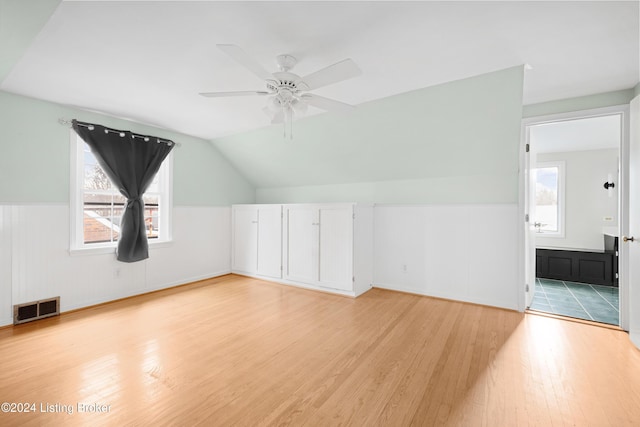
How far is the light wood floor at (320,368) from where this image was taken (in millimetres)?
1624

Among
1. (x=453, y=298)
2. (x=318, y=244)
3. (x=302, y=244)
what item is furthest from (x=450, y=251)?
(x=302, y=244)

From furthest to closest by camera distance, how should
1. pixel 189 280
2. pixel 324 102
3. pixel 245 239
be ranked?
pixel 245 239, pixel 189 280, pixel 324 102

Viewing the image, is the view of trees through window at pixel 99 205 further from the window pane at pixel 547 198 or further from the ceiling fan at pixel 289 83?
the window pane at pixel 547 198

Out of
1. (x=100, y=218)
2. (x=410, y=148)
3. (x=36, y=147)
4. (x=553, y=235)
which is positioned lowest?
(x=553, y=235)

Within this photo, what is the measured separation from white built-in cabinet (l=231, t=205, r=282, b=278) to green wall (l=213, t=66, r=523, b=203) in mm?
746

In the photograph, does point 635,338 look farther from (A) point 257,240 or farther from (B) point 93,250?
(B) point 93,250

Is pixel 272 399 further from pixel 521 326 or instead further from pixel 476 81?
pixel 476 81

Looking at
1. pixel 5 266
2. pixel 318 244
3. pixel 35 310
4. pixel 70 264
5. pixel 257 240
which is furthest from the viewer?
pixel 257 240

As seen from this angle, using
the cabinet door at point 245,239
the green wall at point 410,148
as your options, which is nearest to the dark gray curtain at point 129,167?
the green wall at point 410,148

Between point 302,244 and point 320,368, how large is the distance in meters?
2.27

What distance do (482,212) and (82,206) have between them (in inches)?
192

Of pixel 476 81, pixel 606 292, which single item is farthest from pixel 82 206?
pixel 606 292

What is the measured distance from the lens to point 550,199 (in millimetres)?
5387

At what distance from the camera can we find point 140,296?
12.5ft
